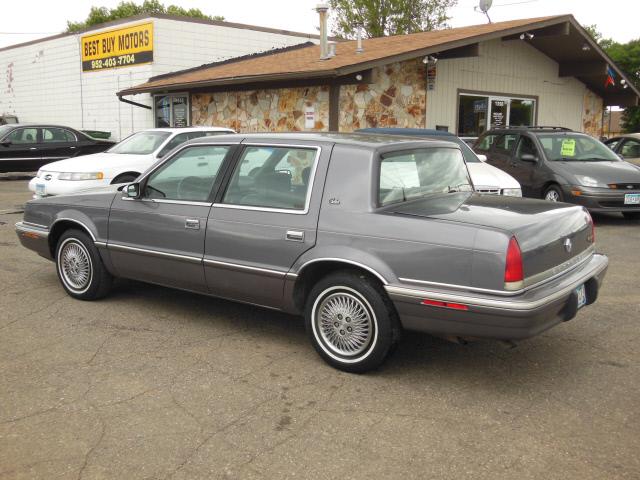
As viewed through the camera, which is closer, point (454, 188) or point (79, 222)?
point (454, 188)

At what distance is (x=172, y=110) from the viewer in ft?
62.6

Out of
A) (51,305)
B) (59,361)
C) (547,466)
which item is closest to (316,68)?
(51,305)

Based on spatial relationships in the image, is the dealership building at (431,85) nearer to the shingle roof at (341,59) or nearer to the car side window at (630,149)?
the shingle roof at (341,59)

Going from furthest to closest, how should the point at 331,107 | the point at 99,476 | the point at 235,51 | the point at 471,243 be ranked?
the point at 235,51, the point at 331,107, the point at 471,243, the point at 99,476

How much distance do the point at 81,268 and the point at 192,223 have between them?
1.49 metres

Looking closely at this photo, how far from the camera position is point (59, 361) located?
430 cm

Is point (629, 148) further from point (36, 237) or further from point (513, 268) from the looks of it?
point (36, 237)

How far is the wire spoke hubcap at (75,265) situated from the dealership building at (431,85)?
7870mm

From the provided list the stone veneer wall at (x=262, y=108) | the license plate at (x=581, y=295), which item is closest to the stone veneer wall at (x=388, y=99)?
the stone veneer wall at (x=262, y=108)

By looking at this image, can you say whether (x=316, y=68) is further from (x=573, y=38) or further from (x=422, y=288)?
(x=422, y=288)

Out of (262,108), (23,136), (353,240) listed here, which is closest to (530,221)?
(353,240)

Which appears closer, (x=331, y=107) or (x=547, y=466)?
(x=547, y=466)

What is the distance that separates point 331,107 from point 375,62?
148 centimetres

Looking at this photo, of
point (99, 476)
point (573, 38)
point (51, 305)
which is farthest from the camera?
point (573, 38)
